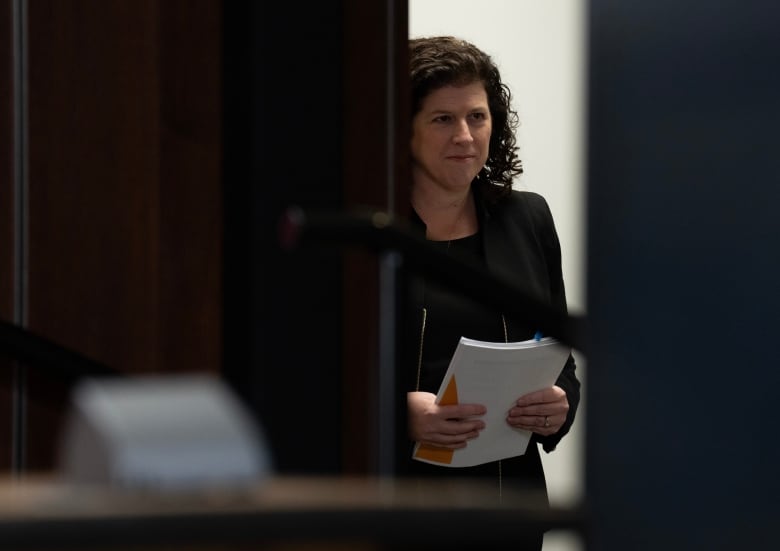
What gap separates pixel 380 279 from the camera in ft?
5.63

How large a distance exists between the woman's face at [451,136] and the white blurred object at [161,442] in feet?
6.28

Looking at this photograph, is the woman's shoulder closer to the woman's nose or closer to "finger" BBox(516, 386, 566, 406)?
the woman's nose

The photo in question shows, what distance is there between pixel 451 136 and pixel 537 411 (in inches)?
22.9

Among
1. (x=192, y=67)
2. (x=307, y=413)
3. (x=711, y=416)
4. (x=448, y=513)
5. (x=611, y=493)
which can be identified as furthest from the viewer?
(x=192, y=67)

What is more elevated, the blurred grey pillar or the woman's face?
the woman's face

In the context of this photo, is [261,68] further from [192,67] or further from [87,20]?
[87,20]

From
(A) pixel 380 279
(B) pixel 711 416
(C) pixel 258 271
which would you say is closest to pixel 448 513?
(B) pixel 711 416

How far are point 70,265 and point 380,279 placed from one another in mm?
647

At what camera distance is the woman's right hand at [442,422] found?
2.38 metres

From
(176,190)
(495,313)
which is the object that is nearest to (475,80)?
(495,313)

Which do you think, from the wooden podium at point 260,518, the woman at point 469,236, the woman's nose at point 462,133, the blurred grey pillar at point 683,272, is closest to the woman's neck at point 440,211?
the woman at point 469,236

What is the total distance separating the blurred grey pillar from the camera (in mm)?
1176

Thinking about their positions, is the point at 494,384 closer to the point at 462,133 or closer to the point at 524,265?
the point at 524,265

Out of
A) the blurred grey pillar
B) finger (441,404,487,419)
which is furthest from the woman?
the blurred grey pillar
